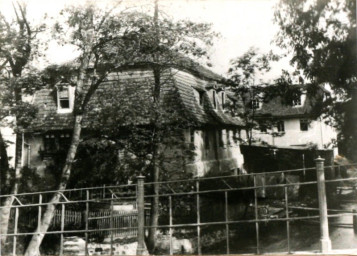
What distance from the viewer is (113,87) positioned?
1230 centimetres

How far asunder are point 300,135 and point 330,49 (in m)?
7.98

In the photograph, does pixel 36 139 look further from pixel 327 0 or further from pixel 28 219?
pixel 327 0

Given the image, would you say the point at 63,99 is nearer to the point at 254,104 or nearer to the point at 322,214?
the point at 254,104

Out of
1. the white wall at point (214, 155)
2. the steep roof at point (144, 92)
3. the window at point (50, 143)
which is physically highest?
the steep roof at point (144, 92)

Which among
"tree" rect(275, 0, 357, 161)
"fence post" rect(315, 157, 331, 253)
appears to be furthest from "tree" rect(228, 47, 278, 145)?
"fence post" rect(315, 157, 331, 253)

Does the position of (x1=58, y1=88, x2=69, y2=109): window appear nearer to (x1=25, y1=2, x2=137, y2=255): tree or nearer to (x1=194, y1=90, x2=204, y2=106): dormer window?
(x1=194, y1=90, x2=204, y2=106): dormer window

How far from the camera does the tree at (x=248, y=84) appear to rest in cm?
1096

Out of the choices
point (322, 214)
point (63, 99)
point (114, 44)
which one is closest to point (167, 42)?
point (114, 44)

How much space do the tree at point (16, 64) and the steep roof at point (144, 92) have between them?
846 mm

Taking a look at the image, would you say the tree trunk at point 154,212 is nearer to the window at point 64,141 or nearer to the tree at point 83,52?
the tree at point 83,52

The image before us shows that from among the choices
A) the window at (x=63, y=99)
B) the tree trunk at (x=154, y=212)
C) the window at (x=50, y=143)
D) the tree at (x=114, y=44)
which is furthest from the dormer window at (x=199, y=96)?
the window at (x=50, y=143)

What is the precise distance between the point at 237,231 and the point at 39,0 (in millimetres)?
8097

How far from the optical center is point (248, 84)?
12.2m

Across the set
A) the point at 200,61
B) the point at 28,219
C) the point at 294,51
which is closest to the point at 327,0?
the point at 294,51
